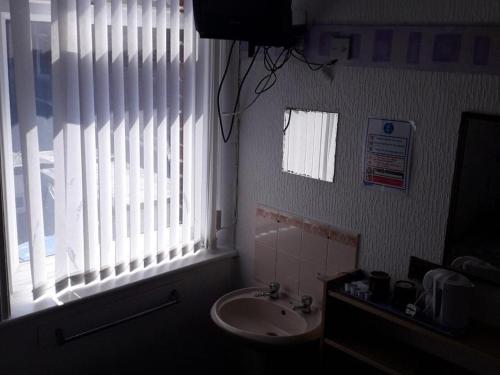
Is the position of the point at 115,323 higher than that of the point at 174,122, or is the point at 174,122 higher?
the point at 174,122

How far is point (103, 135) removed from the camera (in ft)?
6.44

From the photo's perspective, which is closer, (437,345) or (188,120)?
(437,345)

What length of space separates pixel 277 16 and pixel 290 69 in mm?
297

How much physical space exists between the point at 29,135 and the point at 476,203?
4.88ft

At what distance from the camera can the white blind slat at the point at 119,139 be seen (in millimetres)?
1923

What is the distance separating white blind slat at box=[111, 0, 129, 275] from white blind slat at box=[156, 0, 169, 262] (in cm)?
16

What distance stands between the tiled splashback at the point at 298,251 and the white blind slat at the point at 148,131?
0.48m

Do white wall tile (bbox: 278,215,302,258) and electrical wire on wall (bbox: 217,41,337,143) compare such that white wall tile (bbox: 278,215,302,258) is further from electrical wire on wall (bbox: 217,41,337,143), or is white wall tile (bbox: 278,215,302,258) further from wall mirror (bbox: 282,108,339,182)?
electrical wire on wall (bbox: 217,41,337,143)

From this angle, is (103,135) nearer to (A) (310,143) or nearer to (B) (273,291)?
(A) (310,143)

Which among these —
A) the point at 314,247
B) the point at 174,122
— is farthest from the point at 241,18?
the point at 314,247

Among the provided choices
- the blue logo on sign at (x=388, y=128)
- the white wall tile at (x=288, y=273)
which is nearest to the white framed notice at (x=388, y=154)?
the blue logo on sign at (x=388, y=128)

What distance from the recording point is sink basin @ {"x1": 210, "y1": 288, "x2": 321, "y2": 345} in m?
2.05

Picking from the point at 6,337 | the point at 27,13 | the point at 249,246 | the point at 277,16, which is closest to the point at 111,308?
the point at 6,337

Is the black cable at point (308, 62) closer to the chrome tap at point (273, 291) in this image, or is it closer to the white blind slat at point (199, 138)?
the white blind slat at point (199, 138)
